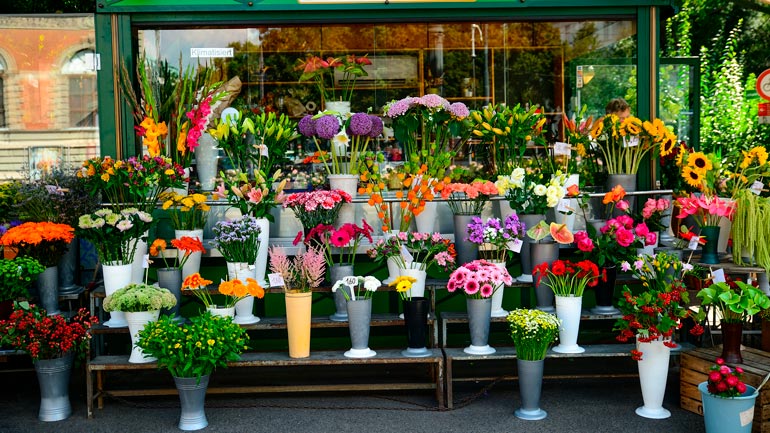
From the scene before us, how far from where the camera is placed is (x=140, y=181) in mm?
5480

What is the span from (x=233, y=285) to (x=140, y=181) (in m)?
1.02

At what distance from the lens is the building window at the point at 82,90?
21.0ft

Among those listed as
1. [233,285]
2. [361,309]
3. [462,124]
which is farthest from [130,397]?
[462,124]

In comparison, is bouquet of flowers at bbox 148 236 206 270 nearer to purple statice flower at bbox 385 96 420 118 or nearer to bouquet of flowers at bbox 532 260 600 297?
purple statice flower at bbox 385 96 420 118

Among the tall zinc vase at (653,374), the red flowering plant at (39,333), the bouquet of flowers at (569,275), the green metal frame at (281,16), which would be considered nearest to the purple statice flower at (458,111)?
the green metal frame at (281,16)

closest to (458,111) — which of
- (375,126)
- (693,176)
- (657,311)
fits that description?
(375,126)

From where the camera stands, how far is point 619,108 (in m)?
6.47

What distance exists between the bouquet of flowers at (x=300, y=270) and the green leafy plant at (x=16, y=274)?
140 centimetres

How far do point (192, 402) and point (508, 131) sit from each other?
108 inches

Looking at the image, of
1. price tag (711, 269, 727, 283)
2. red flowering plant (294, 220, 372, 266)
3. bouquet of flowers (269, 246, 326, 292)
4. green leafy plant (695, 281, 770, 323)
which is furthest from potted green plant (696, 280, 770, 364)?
bouquet of flowers (269, 246, 326, 292)

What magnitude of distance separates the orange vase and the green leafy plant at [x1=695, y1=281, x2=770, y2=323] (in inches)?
87.2

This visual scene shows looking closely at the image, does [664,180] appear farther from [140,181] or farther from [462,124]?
[140,181]

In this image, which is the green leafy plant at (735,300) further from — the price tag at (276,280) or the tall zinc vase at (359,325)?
the price tag at (276,280)

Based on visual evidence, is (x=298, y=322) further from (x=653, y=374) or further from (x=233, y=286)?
(x=653, y=374)
